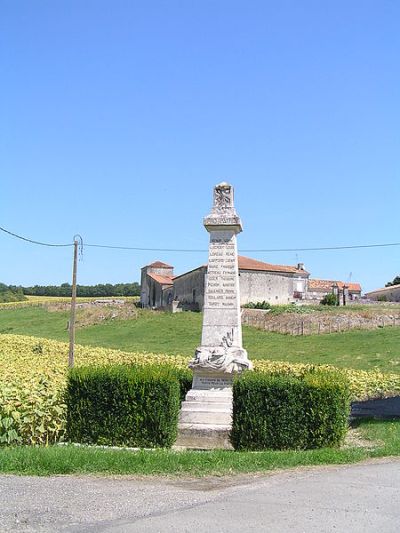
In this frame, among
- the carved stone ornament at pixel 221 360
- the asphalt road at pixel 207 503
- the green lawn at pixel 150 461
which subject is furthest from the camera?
the carved stone ornament at pixel 221 360

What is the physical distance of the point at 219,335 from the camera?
13.0 meters

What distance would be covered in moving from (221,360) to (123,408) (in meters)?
2.95

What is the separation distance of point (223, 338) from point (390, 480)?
19.2ft

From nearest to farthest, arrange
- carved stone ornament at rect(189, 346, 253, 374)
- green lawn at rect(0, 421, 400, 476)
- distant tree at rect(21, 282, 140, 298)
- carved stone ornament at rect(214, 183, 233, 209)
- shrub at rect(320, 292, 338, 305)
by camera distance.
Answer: green lawn at rect(0, 421, 400, 476) < carved stone ornament at rect(189, 346, 253, 374) < carved stone ornament at rect(214, 183, 233, 209) < shrub at rect(320, 292, 338, 305) < distant tree at rect(21, 282, 140, 298)

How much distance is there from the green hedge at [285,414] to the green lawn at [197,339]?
15.4 m

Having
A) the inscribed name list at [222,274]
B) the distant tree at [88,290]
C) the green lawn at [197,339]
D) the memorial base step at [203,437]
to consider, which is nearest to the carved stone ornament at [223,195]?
the inscribed name list at [222,274]

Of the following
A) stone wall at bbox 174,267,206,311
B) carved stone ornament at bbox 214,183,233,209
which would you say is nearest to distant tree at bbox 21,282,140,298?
stone wall at bbox 174,267,206,311

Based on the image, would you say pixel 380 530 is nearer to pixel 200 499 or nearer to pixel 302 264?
pixel 200 499

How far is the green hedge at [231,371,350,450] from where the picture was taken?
1020 centimetres

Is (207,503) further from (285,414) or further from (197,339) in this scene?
(197,339)

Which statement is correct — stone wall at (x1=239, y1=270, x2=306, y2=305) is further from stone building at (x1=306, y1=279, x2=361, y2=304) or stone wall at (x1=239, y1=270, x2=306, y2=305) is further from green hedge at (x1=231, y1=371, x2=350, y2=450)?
green hedge at (x1=231, y1=371, x2=350, y2=450)

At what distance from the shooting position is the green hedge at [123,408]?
404 inches

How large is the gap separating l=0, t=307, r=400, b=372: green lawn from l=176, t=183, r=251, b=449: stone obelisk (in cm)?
1377

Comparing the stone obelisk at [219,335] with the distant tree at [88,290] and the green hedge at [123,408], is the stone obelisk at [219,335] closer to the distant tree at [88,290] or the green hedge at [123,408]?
the green hedge at [123,408]
